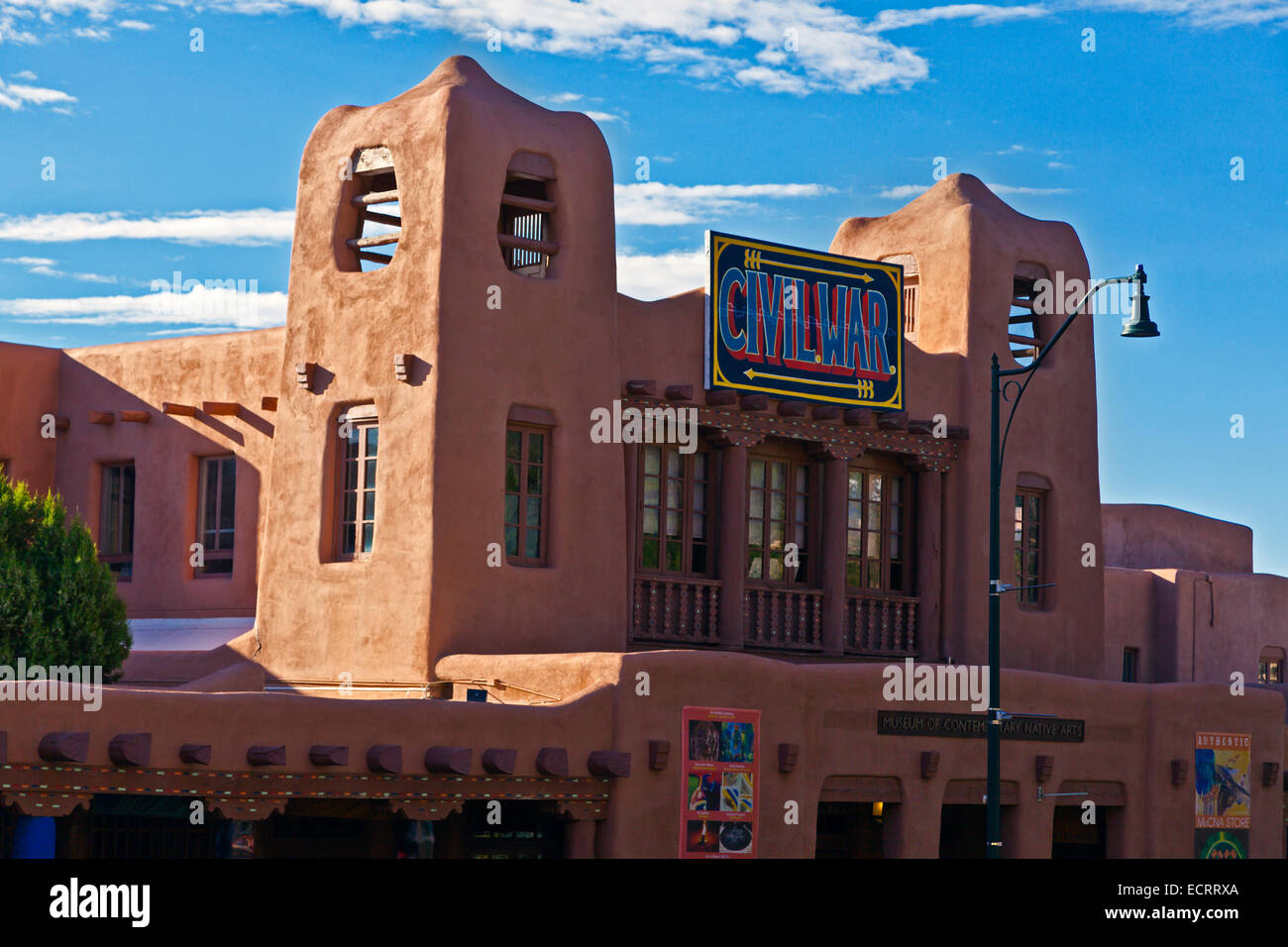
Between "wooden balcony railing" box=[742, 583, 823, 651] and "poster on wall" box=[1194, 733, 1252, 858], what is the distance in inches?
243

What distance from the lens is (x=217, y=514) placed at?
99.7 ft

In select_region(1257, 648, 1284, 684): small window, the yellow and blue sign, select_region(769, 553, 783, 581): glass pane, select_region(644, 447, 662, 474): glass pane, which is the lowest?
select_region(1257, 648, 1284, 684): small window

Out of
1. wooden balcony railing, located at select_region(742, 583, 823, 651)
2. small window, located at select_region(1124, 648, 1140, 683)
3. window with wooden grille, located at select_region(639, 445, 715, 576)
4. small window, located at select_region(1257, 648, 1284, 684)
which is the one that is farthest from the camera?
small window, located at select_region(1257, 648, 1284, 684)

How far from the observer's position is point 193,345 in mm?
30938

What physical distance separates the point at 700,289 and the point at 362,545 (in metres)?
6.36

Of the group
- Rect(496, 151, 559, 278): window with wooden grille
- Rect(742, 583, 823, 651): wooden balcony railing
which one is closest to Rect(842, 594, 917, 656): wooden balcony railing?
Rect(742, 583, 823, 651): wooden balcony railing

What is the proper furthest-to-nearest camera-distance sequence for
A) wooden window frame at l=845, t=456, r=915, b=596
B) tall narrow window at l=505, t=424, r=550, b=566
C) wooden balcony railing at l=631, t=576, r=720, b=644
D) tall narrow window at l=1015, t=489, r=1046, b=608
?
tall narrow window at l=1015, t=489, r=1046, b=608 < wooden window frame at l=845, t=456, r=915, b=596 < wooden balcony railing at l=631, t=576, r=720, b=644 < tall narrow window at l=505, t=424, r=550, b=566

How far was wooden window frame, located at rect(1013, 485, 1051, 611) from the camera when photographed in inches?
1292

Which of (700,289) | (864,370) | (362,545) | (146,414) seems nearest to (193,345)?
(146,414)

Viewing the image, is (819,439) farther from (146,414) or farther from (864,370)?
(146,414)

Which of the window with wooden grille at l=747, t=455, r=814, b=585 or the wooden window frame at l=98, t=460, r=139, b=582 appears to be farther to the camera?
the wooden window frame at l=98, t=460, r=139, b=582

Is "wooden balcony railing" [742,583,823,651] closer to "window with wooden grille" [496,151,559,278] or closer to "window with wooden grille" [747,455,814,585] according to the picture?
"window with wooden grille" [747,455,814,585]

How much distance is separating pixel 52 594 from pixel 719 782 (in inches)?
366

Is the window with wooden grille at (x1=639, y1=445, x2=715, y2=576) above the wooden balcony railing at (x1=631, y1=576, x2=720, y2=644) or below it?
above
